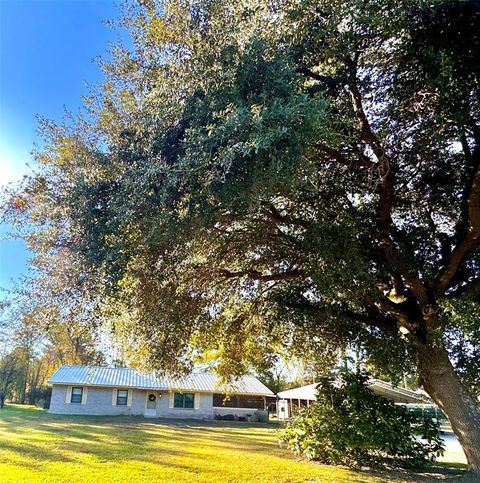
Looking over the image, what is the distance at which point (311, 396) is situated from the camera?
26094 millimetres

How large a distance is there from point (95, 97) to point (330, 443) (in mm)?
10233

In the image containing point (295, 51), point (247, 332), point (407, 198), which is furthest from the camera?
point (247, 332)

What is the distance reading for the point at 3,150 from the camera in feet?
25.7

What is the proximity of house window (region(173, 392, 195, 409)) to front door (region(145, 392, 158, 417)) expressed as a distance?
1342mm

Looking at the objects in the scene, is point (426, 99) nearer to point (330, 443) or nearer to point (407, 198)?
point (407, 198)

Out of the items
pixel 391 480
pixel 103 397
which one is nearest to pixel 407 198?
pixel 391 480

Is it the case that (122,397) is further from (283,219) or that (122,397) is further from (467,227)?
(467,227)

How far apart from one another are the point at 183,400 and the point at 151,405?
2161 mm

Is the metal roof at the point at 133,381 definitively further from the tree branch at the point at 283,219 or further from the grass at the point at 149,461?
the tree branch at the point at 283,219

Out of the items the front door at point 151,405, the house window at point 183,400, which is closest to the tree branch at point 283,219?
the house window at point 183,400

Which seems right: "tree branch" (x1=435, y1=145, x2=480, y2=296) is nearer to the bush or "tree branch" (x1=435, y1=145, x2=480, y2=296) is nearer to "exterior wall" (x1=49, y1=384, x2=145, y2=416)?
the bush

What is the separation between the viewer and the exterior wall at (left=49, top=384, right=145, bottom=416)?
27.0 m

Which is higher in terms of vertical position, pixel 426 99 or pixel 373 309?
pixel 426 99

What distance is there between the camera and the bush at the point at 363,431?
35.7 feet
